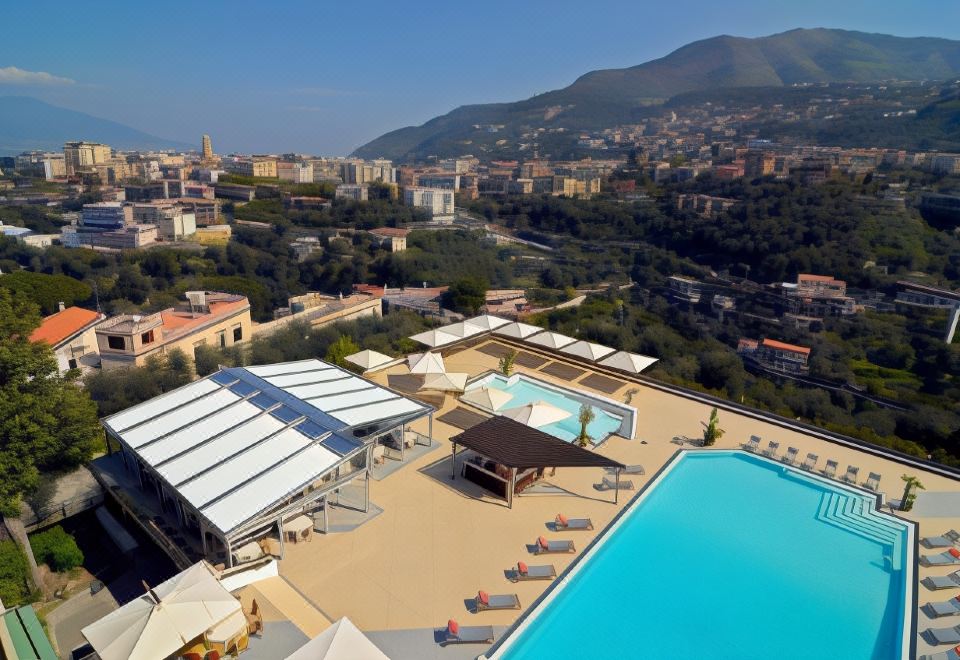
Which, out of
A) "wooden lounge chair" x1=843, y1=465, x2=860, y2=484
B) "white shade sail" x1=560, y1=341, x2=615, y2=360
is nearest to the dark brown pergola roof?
"wooden lounge chair" x1=843, y1=465, x2=860, y2=484

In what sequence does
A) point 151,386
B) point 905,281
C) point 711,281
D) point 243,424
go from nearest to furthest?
point 243,424, point 151,386, point 905,281, point 711,281

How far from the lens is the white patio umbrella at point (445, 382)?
1406 cm

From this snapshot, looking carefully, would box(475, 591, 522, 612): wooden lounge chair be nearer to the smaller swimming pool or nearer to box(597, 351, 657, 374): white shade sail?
the smaller swimming pool

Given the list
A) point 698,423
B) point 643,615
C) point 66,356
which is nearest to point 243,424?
point 643,615

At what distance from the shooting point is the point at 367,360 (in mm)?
15727

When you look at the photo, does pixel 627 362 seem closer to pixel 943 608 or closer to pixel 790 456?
pixel 790 456

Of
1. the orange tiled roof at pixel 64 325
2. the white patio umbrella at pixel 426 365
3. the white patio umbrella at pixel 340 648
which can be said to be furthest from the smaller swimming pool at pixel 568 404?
the orange tiled roof at pixel 64 325

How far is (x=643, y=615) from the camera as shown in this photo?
8086mm

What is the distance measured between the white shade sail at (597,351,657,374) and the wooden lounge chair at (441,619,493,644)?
10.2 metres

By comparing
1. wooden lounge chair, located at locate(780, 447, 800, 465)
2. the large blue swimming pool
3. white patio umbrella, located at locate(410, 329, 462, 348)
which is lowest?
the large blue swimming pool

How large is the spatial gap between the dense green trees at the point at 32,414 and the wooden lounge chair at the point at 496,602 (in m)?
7.70

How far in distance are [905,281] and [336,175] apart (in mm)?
91460

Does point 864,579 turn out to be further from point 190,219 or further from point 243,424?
point 190,219

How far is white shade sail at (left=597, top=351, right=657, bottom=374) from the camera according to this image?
16266mm
